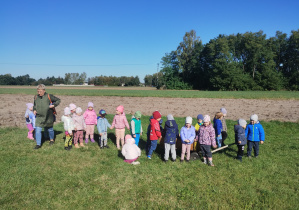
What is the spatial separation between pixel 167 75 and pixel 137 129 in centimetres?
8362

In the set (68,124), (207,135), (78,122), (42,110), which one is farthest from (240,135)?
(42,110)

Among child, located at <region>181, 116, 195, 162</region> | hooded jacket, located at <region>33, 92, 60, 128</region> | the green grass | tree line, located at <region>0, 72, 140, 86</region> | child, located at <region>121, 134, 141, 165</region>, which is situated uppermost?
tree line, located at <region>0, 72, 140, 86</region>

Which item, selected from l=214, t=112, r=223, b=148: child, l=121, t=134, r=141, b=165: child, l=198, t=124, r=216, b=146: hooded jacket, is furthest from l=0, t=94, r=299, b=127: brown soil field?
l=121, t=134, r=141, b=165: child

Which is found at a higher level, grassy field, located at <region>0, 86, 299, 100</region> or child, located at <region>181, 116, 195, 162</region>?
grassy field, located at <region>0, 86, 299, 100</region>

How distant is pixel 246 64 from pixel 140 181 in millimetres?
80375

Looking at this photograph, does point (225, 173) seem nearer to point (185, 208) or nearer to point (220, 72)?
point (185, 208)

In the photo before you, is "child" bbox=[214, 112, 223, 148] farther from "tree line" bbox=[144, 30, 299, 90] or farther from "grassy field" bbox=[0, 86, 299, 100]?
"tree line" bbox=[144, 30, 299, 90]

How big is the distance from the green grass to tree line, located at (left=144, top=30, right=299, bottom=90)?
66.2 m

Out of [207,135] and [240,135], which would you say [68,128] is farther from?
[240,135]

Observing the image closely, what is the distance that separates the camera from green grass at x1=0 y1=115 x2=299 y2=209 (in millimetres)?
4375

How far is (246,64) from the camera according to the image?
242 ft

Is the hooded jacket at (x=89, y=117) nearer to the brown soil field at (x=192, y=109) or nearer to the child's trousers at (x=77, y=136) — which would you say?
the child's trousers at (x=77, y=136)

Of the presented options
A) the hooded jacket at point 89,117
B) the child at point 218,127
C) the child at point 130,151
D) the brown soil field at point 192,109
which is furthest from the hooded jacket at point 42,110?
the child at point 218,127

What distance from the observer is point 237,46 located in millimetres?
76125
